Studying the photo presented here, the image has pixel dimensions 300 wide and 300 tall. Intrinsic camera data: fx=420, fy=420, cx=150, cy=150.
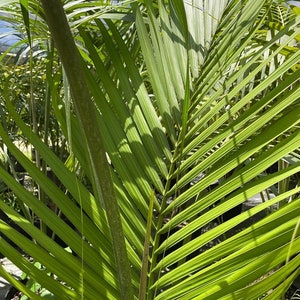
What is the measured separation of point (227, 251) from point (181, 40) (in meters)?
0.41

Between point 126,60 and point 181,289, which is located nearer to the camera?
point 181,289

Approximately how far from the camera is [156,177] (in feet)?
2.10

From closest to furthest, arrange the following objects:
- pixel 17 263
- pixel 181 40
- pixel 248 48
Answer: pixel 17 263, pixel 181 40, pixel 248 48

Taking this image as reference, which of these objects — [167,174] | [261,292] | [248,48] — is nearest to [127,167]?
[167,174]

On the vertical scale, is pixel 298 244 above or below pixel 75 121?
below

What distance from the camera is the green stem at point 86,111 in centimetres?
29

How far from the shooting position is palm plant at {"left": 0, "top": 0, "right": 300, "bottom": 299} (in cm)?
38

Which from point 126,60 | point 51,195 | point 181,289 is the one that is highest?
point 126,60

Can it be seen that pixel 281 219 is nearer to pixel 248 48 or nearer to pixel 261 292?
pixel 261 292

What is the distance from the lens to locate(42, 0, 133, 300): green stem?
295mm

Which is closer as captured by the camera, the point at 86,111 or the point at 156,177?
the point at 86,111

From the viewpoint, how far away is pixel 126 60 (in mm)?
691

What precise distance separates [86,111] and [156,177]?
0.33 meters

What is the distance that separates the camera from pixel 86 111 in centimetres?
32
